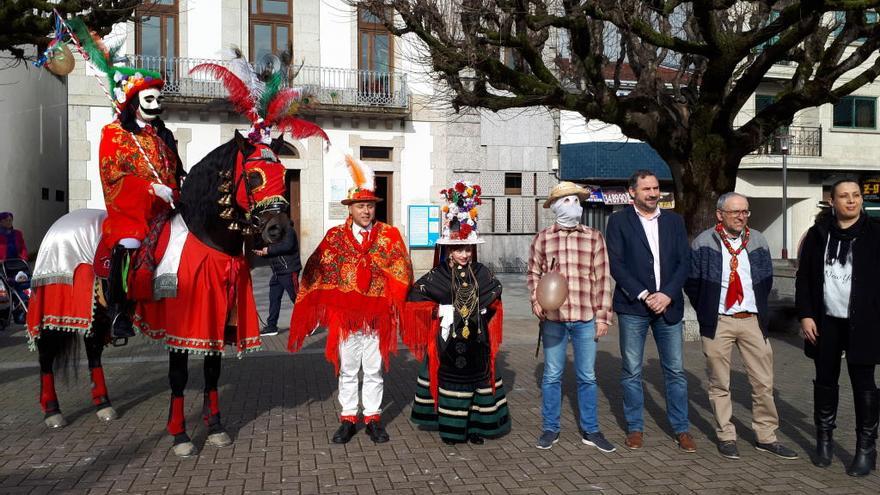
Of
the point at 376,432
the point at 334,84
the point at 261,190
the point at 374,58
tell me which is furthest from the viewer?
the point at 374,58

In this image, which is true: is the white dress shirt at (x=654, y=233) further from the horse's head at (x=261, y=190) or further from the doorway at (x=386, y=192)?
the doorway at (x=386, y=192)

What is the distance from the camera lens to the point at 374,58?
20062 millimetres

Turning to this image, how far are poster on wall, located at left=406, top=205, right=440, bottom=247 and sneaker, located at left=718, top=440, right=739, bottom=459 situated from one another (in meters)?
15.2

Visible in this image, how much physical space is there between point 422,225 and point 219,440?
597 inches

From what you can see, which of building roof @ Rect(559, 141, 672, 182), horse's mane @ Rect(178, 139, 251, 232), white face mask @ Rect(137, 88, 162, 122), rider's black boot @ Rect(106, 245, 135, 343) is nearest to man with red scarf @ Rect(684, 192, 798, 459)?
horse's mane @ Rect(178, 139, 251, 232)

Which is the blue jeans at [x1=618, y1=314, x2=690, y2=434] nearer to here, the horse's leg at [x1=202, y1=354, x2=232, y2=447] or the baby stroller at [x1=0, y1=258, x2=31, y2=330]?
the horse's leg at [x1=202, y1=354, x2=232, y2=447]

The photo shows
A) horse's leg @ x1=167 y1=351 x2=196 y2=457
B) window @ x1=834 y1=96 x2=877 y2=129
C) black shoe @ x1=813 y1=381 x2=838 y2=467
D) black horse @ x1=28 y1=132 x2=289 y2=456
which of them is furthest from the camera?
window @ x1=834 y1=96 x2=877 y2=129

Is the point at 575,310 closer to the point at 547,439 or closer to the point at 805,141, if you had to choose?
the point at 547,439

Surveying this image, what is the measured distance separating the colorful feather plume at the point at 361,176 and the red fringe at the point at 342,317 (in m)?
0.81

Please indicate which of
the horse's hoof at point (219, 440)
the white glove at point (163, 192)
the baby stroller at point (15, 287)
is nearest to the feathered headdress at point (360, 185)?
the white glove at point (163, 192)

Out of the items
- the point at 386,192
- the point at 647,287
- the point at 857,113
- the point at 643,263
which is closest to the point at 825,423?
the point at 647,287

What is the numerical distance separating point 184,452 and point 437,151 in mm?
16198

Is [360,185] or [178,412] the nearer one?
[178,412]

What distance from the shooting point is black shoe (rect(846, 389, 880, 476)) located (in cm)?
474
